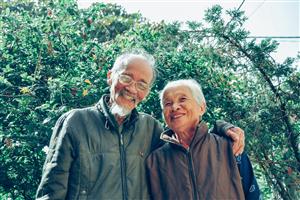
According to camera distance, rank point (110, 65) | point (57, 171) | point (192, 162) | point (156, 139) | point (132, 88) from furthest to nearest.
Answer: point (110, 65) < point (156, 139) < point (132, 88) < point (192, 162) < point (57, 171)

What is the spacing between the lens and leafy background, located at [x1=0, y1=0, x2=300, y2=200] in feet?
11.5

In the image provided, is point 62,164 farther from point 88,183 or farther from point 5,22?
point 5,22

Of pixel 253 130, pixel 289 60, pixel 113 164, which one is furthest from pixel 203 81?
pixel 113 164

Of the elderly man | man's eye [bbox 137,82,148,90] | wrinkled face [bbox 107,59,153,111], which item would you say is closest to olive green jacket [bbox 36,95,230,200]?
the elderly man

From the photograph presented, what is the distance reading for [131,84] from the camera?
7.73ft

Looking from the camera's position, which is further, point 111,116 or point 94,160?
point 111,116

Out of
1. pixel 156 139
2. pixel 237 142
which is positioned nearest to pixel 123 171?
pixel 156 139

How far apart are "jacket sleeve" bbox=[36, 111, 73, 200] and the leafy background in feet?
4.03

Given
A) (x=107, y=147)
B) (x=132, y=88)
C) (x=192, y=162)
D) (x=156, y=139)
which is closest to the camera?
(x=107, y=147)

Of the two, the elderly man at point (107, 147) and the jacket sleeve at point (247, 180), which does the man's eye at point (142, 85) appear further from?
the jacket sleeve at point (247, 180)

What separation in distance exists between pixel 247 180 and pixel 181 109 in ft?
2.13

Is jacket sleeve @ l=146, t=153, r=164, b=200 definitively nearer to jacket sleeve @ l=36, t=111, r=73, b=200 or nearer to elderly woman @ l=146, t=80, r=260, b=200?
elderly woman @ l=146, t=80, r=260, b=200

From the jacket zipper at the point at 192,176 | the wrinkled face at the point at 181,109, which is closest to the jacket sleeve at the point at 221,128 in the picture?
the wrinkled face at the point at 181,109

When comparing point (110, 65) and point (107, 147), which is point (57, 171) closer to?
point (107, 147)
